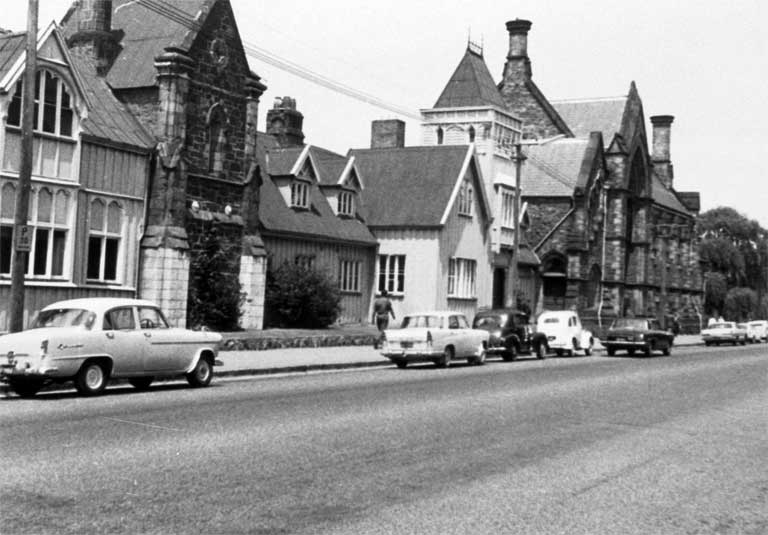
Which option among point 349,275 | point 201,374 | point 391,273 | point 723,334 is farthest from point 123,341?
point 723,334

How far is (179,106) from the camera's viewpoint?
102 ft

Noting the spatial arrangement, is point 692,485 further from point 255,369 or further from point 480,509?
point 255,369

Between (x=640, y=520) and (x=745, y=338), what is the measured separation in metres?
55.6

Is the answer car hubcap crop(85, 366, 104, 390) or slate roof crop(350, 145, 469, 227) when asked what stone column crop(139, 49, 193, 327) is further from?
slate roof crop(350, 145, 469, 227)

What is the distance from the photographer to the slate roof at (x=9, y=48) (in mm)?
26141

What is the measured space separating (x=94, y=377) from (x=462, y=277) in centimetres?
3023

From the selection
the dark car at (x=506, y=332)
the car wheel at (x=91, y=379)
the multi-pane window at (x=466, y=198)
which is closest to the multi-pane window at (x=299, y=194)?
the multi-pane window at (x=466, y=198)

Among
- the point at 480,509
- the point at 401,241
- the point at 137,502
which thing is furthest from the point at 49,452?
the point at 401,241

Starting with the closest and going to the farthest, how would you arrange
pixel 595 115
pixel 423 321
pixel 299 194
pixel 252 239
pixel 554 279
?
pixel 423 321, pixel 252 239, pixel 299 194, pixel 554 279, pixel 595 115

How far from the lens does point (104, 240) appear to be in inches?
1142

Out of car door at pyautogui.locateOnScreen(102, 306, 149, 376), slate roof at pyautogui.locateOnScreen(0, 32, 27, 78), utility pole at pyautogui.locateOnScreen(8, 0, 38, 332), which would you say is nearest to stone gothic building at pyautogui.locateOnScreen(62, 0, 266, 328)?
slate roof at pyautogui.locateOnScreen(0, 32, 27, 78)

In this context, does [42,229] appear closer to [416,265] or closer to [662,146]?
[416,265]

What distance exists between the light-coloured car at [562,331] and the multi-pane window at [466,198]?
8.98 meters

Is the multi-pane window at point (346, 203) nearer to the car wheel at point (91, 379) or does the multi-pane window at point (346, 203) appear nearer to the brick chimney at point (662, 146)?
the car wheel at point (91, 379)
